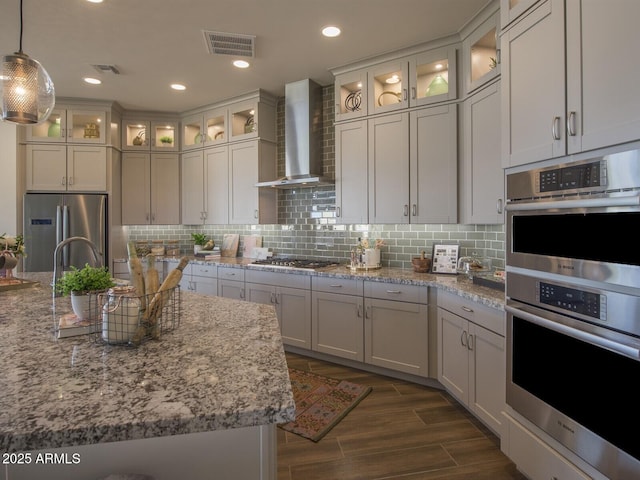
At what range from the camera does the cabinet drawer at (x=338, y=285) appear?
3.24 m

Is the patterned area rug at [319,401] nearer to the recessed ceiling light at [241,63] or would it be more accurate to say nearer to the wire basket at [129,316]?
the wire basket at [129,316]

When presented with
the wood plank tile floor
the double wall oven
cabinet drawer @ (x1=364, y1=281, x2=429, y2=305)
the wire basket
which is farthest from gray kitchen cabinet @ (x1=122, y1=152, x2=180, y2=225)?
the double wall oven

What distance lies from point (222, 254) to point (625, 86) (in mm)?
4424

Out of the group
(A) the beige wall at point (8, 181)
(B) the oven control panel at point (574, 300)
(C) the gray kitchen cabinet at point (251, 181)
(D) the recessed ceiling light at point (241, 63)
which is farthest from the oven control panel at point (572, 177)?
(A) the beige wall at point (8, 181)

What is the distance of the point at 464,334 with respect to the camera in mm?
2469

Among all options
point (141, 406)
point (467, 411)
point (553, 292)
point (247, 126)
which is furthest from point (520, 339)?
point (247, 126)

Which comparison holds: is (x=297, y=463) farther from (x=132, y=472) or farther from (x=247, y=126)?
(x=247, y=126)

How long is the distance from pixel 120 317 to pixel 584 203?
67.4 inches

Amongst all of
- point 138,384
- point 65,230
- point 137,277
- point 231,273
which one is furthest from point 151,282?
point 65,230

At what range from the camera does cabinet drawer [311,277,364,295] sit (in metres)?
3.24

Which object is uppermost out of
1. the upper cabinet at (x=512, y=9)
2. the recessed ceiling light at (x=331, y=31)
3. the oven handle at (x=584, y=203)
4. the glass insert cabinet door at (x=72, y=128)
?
the recessed ceiling light at (x=331, y=31)

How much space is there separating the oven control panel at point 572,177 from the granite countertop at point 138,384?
131cm

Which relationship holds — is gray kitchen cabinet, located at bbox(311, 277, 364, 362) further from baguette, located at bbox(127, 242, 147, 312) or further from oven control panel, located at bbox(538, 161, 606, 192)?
baguette, located at bbox(127, 242, 147, 312)

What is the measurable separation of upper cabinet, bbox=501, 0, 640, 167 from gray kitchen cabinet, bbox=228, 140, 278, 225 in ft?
9.67
